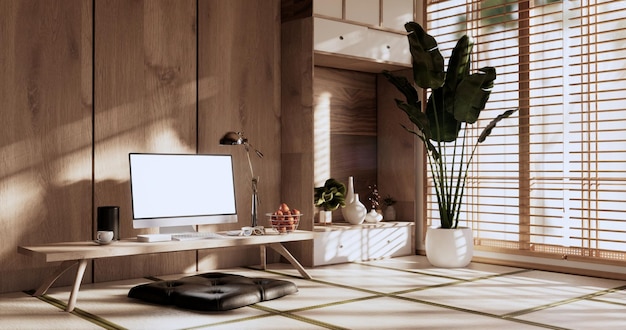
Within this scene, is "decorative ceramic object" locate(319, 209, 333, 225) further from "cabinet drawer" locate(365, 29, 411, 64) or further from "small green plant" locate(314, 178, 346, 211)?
"cabinet drawer" locate(365, 29, 411, 64)

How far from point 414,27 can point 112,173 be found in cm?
244

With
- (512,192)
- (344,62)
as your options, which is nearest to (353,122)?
(344,62)

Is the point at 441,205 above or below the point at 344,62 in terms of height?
below

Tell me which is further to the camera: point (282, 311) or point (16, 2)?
point (16, 2)

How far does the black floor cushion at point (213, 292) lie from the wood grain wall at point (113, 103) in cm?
78

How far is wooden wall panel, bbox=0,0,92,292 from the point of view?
13.1 feet

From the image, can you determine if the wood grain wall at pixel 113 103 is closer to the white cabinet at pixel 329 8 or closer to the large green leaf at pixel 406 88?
the white cabinet at pixel 329 8

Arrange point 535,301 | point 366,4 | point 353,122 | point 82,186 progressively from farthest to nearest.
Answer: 1. point 353,122
2. point 366,4
3. point 82,186
4. point 535,301

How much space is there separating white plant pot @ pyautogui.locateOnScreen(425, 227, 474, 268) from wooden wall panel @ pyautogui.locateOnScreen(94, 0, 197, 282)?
182 centimetres

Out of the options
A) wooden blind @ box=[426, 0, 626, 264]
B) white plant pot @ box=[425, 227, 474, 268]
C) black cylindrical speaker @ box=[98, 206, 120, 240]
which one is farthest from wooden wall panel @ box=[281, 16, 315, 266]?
black cylindrical speaker @ box=[98, 206, 120, 240]

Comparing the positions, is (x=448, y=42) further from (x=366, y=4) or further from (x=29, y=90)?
(x=29, y=90)

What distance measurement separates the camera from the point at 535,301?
3822 millimetres

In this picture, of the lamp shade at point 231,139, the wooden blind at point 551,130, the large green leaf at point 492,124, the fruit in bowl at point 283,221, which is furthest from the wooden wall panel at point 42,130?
the wooden blind at point 551,130

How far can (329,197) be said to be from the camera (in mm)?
5410
